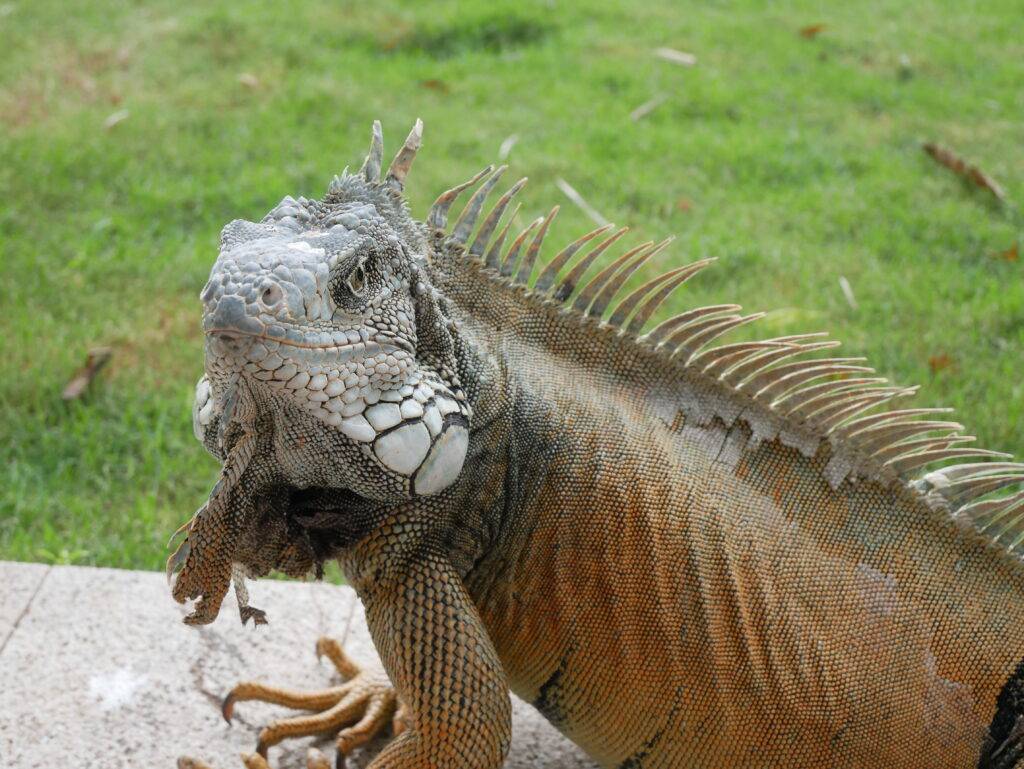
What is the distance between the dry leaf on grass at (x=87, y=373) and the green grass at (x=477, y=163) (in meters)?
0.05

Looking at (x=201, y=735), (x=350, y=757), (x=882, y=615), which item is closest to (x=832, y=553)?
(x=882, y=615)

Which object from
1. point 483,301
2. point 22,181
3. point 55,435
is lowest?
point 55,435

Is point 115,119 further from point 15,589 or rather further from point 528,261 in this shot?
point 528,261

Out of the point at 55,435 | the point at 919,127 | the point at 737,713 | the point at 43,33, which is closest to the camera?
the point at 737,713

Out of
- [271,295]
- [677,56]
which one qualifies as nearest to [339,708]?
[271,295]

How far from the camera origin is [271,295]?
2.04 meters

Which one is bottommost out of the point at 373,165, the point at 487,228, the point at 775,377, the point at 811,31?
the point at 811,31

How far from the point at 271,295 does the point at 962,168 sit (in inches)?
232

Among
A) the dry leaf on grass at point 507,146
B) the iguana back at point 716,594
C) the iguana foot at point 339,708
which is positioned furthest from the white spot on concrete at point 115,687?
the dry leaf on grass at point 507,146

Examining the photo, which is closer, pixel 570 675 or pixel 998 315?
pixel 570 675

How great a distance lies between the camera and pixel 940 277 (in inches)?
236

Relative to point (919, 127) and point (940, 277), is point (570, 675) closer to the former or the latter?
point (940, 277)

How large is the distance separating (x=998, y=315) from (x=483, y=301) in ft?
12.7

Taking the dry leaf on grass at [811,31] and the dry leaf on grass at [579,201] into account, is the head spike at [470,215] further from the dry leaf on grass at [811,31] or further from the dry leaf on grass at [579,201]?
the dry leaf on grass at [811,31]
